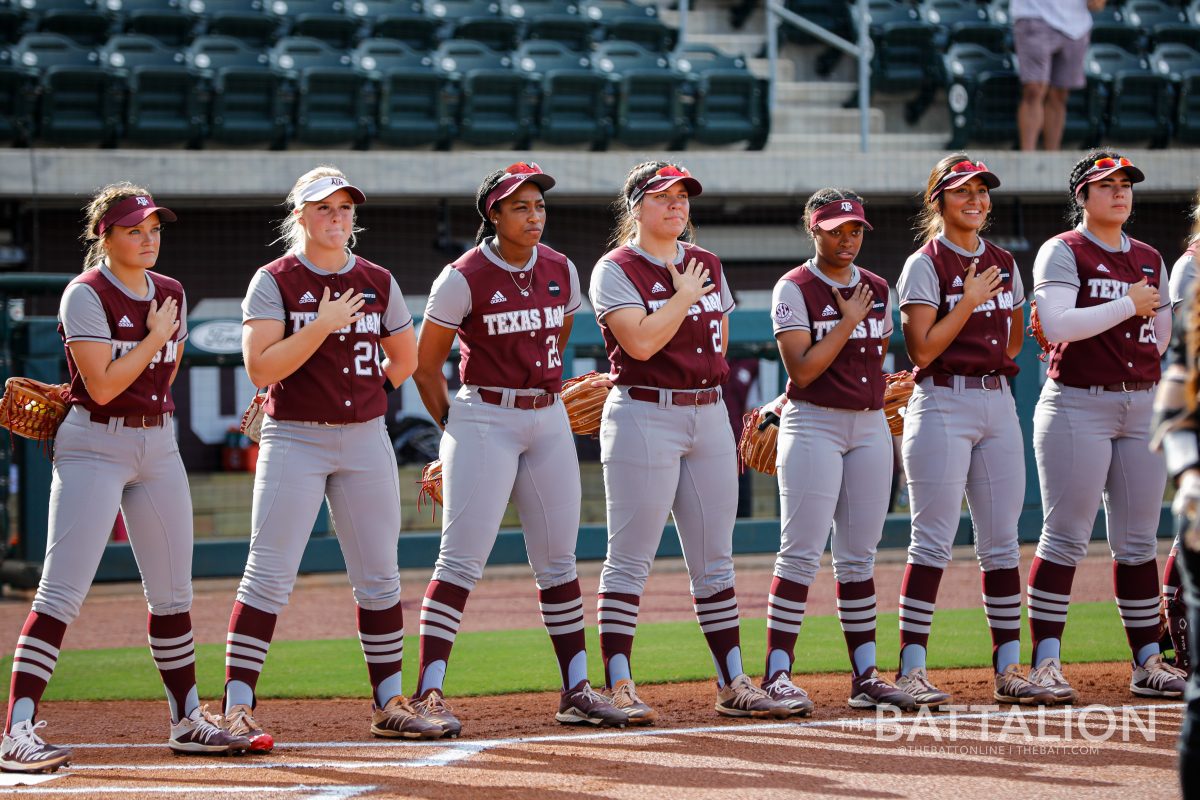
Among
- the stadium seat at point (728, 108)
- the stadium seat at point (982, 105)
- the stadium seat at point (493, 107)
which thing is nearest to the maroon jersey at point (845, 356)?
the stadium seat at point (493, 107)

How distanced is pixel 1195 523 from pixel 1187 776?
0.51 metres

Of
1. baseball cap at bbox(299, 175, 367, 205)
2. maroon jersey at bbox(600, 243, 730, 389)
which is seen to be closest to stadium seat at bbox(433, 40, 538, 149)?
maroon jersey at bbox(600, 243, 730, 389)

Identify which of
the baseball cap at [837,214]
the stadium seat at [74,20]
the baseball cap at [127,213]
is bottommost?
the baseball cap at [127,213]

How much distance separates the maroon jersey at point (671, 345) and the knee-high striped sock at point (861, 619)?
927 millimetres

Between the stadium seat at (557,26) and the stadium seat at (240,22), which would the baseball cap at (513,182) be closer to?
the stadium seat at (240,22)

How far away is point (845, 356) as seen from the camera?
5230 mm

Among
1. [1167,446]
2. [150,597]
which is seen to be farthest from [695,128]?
[1167,446]

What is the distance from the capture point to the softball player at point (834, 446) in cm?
518

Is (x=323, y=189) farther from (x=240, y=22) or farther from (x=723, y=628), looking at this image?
(x=240, y=22)

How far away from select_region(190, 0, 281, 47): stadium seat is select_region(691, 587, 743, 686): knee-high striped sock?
10.7 meters

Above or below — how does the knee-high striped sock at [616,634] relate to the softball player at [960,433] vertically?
below

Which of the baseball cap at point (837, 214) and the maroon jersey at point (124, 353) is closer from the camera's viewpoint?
the maroon jersey at point (124, 353)

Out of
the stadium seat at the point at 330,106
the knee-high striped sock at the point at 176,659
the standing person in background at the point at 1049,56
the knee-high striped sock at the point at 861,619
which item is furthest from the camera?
the standing person in background at the point at 1049,56

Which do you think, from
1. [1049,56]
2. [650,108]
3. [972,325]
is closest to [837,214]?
[972,325]
